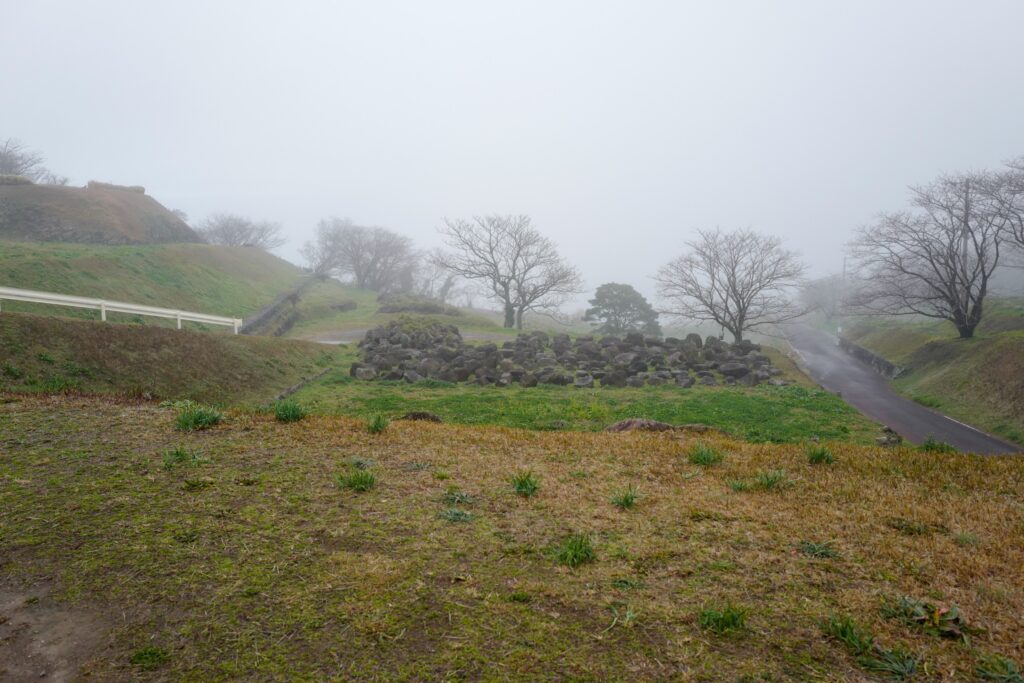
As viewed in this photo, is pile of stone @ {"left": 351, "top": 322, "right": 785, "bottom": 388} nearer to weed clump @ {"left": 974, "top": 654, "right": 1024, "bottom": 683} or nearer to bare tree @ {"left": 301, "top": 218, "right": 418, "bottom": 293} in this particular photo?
weed clump @ {"left": 974, "top": 654, "right": 1024, "bottom": 683}

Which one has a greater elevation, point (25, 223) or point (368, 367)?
point (25, 223)

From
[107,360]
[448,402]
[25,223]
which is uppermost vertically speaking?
[25,223]

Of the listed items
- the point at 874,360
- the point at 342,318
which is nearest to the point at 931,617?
the point at 874,360

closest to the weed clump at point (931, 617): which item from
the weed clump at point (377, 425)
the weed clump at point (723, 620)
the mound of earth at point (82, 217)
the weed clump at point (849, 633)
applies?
the weed clump at point (849, 633)

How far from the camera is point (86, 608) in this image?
3.50m

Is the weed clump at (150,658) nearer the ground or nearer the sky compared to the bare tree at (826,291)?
nearer the ground

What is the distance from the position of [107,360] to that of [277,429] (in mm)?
8992

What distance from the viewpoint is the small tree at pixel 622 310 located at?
45.5 metres

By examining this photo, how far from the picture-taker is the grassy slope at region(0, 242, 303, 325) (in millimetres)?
20828

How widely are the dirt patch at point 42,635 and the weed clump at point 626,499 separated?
4.24 meters

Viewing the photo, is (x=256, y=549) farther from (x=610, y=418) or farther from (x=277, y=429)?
(x=610, y=418)

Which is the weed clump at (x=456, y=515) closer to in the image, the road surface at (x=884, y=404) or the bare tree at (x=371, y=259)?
the road surface at (x=884, y=404)

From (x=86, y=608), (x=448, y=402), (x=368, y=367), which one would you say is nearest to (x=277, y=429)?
(x=86, y=608)

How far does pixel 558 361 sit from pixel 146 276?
22.6 metres
